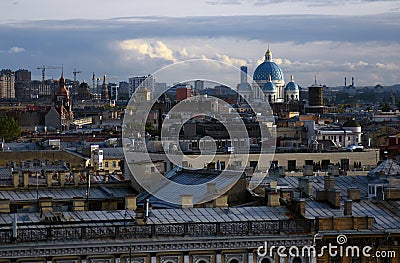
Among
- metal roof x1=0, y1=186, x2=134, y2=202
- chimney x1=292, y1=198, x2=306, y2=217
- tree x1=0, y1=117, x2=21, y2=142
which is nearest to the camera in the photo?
chimney x1=292, y1=198, x2=306, y2=217

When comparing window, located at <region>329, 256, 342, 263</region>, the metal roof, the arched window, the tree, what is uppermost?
the tree

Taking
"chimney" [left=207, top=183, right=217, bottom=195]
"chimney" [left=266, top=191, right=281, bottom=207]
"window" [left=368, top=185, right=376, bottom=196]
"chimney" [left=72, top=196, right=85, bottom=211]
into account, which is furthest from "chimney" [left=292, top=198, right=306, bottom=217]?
"window" [left=368, top=185, right=376, bottom=196]

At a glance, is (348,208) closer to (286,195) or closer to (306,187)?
(286,195)

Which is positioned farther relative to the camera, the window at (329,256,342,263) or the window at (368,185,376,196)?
the window at (368,185,376,196)

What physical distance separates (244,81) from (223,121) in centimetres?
7118

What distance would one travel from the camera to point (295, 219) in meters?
31.7

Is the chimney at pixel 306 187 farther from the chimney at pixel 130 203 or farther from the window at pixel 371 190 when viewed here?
the chimney at pixel 130 203

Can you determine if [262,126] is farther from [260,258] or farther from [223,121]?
[260,258]

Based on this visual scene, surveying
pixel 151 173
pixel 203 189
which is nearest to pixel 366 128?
pixel 151 173

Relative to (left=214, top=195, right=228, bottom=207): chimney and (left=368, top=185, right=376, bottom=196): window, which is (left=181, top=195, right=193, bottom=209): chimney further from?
(left=368, top=185, right=376, bottom=196): window

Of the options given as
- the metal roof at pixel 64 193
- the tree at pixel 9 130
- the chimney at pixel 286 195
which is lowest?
the metal roof at pixel 64 193

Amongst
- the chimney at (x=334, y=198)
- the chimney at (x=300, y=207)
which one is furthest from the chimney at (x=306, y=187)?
the chimney at (x=300, y=207)

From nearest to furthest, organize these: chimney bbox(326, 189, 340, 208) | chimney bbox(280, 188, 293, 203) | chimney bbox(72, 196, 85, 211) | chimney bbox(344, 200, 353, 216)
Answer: chimney bbox(344, 200, 353, 216) → chimney bbox(72, 196, 85, 211) → chimney bbox(326, 189, 340, 208) → chimney bbox(280, 188, 293, 203)

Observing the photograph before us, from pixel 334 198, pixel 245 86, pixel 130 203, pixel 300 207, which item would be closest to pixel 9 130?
pixel 245 86
